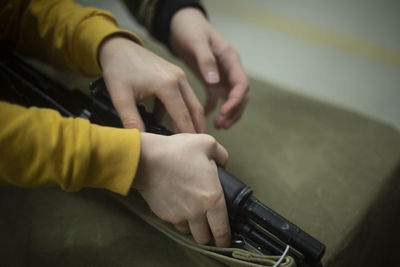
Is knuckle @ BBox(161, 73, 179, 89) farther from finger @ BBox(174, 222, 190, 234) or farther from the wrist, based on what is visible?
finger @ BBox(174, 222, 190, 234)

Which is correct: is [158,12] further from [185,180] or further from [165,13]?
[185,180]

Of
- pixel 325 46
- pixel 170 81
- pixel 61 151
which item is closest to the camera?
pixel 61 151

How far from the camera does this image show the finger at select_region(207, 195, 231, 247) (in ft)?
1.31

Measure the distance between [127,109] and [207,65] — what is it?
20 cm

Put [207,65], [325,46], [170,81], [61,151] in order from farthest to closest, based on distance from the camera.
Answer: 1. [325,46]
2. [207,65]
3. [170,81]
4. [61,151]

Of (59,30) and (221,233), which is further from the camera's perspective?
(59,30)

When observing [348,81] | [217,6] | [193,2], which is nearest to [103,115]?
[193,2]

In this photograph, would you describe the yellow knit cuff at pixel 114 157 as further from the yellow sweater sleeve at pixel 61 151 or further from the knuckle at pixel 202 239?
the knuckle at pixel 202 239

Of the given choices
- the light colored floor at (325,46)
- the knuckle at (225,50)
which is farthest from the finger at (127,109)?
the light colored floor at (325,46)

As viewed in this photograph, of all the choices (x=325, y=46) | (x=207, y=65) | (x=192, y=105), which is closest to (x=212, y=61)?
(x=207, y=65)

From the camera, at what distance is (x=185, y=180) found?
1.33 feet

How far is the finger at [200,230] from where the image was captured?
A: 0.42 m

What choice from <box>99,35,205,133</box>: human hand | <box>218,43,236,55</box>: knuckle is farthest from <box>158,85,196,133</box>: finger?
<box>218,43,236,55</box>: knuckle

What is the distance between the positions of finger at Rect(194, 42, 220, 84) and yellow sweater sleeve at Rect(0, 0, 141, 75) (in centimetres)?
12
